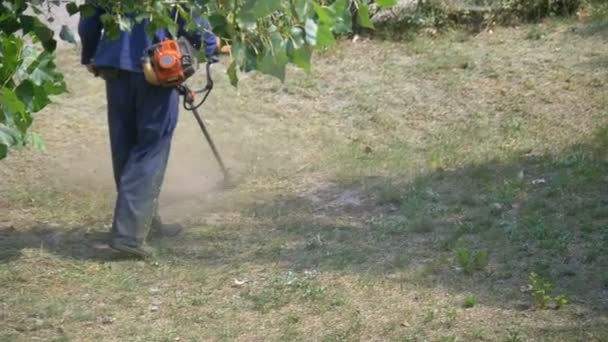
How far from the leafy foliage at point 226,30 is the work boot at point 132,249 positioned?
9.47 feet

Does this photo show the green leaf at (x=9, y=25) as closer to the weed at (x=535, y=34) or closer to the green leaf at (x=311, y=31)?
the green leaf at (x=311, y=31)

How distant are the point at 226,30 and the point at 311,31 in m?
0.26

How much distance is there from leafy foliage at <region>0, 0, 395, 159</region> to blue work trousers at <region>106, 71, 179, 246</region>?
2.79m

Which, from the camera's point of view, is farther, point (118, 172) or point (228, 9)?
point (118, 172)

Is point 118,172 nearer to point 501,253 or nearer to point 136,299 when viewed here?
point 136,299

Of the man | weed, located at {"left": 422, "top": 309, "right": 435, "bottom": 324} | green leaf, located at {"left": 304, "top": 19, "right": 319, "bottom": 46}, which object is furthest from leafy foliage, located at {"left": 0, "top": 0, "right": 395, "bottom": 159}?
the man

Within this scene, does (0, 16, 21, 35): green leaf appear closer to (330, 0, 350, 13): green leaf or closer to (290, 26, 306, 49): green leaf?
(290, 26, 306, 49): green leaf

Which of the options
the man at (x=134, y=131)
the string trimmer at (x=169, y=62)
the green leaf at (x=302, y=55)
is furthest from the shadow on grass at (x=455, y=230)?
the green leaf at (x=302, y=55)

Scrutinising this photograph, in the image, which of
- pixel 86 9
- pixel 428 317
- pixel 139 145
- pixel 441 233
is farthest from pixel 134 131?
pixel 86 9

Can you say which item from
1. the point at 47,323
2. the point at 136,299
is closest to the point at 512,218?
the point at 136,299

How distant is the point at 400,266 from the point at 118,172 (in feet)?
5.60

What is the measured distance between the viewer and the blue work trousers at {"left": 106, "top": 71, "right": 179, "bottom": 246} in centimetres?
680

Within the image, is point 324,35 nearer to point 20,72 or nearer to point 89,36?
point 20,72

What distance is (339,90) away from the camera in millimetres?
10062
